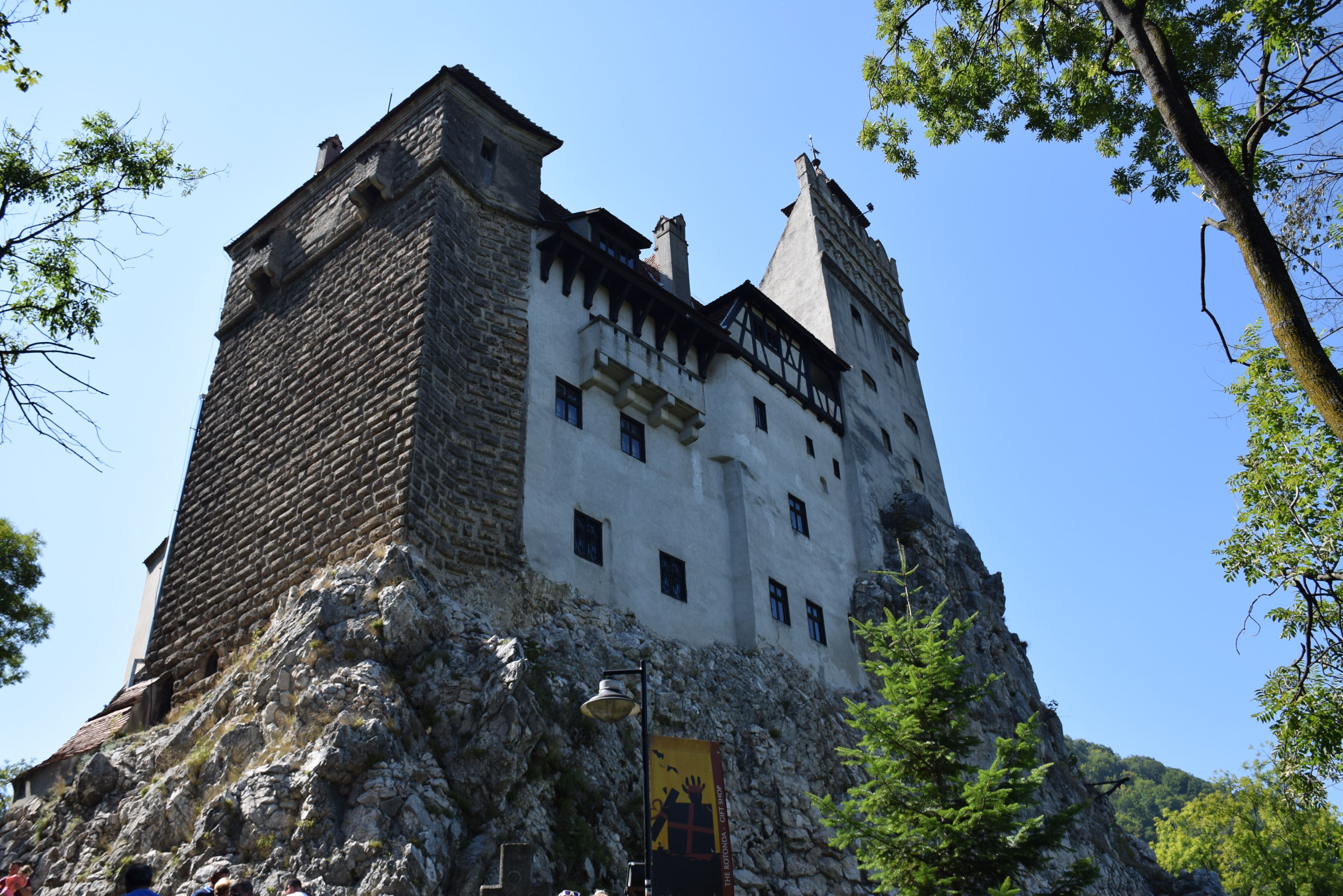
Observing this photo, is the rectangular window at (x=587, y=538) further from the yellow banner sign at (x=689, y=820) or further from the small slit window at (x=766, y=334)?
the small slit window at (x=766, y=334)

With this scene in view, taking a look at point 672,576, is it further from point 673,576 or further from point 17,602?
point 17,602

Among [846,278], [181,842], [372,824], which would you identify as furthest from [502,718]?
[846,278]

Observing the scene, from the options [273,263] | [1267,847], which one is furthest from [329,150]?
[1267,847]

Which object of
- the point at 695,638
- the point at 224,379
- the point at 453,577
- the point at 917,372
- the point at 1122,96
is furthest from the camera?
the point at 917,372

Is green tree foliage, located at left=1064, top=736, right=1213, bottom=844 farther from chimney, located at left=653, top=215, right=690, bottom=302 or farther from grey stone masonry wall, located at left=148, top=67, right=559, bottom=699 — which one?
grey stone masonry wall, located at left=148, top=67, right=559, bottom=699

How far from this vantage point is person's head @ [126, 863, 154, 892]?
22.4ft

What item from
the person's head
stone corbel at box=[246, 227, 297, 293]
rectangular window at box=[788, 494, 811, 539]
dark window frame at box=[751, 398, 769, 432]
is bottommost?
the person's head

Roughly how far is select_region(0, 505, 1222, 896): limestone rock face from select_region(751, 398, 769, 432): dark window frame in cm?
706

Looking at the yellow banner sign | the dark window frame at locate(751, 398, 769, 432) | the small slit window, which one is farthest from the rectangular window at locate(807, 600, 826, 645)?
the yellow banner sign

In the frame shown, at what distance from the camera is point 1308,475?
44.3 feet

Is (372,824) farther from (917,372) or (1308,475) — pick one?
(917,372)

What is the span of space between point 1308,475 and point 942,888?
739 centimetres

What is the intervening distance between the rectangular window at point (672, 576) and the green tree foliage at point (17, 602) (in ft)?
49.7

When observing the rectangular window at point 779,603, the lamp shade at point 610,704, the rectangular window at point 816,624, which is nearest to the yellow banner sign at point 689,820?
the lamp shade at point 610,704
